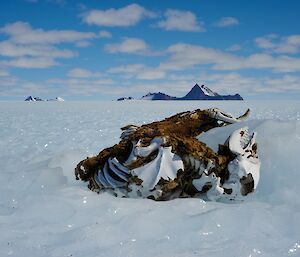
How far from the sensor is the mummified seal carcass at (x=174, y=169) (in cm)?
457

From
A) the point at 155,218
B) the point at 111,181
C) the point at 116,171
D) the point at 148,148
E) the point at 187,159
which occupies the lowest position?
the point at 155,218

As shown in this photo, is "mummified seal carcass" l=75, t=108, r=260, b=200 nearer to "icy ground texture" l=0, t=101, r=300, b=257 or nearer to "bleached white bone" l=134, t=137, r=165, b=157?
"bleached white bone" l=134, t=137, r=165, b=157

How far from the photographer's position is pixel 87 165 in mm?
5051

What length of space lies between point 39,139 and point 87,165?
7.95m

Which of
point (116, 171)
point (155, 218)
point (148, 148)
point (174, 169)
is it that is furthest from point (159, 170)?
point (155, 218)

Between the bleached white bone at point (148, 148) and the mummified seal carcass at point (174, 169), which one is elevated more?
the bleached white bone at point (148, 148)

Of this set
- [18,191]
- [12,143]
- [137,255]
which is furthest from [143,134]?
[12,143]

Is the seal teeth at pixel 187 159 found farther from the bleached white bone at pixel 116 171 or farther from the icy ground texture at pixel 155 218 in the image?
the bleached white bone at pixel 116 171

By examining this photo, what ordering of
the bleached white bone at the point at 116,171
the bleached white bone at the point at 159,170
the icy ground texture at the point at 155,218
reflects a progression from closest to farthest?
1. the icy ground texture at the point at 155,218
2. the bleached white bone at the point at 159,170
3. the bleached white bone at the point at 116,171

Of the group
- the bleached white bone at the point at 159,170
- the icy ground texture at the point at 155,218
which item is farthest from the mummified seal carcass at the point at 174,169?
the icy ground texture at the point at 155,218

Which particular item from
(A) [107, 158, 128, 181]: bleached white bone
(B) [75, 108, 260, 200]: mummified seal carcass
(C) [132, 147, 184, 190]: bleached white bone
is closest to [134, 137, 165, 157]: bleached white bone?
(B) [75, 108, 260, 200]: mummified seal carcass

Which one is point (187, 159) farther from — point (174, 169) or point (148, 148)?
point (148, 148)

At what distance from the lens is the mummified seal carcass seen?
15.0ft

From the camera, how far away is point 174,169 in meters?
4.57
